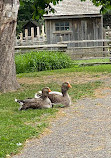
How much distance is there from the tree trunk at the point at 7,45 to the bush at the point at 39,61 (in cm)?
704

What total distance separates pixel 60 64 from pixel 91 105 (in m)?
11.3

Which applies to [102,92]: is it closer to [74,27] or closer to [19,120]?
[19,120]

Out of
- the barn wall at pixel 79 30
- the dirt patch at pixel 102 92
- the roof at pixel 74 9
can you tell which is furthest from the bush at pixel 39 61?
the barn wall at pixel 79 30

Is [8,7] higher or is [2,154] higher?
[8,7]

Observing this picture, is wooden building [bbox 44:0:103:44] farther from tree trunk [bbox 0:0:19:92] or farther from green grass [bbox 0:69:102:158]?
green grass [bbox 0:69:102:158]

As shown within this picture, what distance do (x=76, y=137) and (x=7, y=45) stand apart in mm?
6781

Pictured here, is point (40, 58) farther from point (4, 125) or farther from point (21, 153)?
point (21, 153)

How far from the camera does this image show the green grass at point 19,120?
Result: 284 inches

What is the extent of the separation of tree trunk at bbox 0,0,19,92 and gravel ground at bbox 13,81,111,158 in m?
3.73

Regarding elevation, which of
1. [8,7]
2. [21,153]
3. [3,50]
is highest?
[8,7]

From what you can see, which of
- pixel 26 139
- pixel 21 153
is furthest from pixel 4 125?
pixel 21 153

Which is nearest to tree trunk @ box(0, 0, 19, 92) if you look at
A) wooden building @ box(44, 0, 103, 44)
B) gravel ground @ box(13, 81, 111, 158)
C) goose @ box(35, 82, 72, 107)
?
goose @ box(35, 82, 72, 107)

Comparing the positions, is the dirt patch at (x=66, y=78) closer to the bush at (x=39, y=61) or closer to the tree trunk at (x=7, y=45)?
the tree trunk at (x=7, y=45)

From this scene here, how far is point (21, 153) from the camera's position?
6.77m
